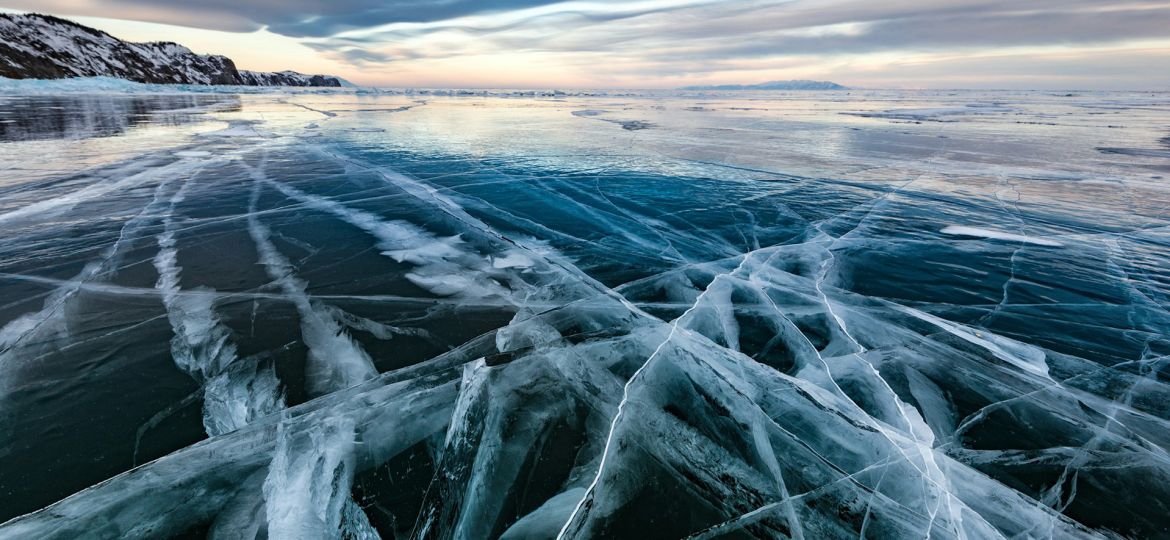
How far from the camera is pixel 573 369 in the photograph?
111 inches

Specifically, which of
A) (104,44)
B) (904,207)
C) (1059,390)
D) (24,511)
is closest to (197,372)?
(24,511)

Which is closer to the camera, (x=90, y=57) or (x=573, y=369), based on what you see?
(x=573, y=369)

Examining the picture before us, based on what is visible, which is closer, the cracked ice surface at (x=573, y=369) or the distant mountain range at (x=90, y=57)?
the cracked ice surface at (x=573, y=369)

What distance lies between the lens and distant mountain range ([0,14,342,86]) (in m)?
61.8

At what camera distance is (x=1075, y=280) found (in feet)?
14.3

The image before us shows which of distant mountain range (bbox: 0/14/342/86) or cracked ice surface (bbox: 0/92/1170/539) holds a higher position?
distant mountain range (bbox: 0/14/342/86)

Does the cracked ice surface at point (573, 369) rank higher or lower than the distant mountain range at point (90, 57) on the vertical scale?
lower

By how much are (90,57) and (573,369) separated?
114 m

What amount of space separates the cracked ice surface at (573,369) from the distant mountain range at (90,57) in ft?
266

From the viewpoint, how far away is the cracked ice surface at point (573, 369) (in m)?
1.93

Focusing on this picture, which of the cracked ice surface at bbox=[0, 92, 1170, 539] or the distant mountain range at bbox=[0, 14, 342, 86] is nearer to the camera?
the cracked ice surface at bbox=[0, 92, 1170, 539]

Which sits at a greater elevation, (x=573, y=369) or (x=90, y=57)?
(x=90, y=57)

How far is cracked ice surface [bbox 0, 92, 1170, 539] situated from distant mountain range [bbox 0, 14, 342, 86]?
81.0 meters

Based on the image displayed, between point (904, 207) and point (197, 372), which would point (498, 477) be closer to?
point (197, 372)
